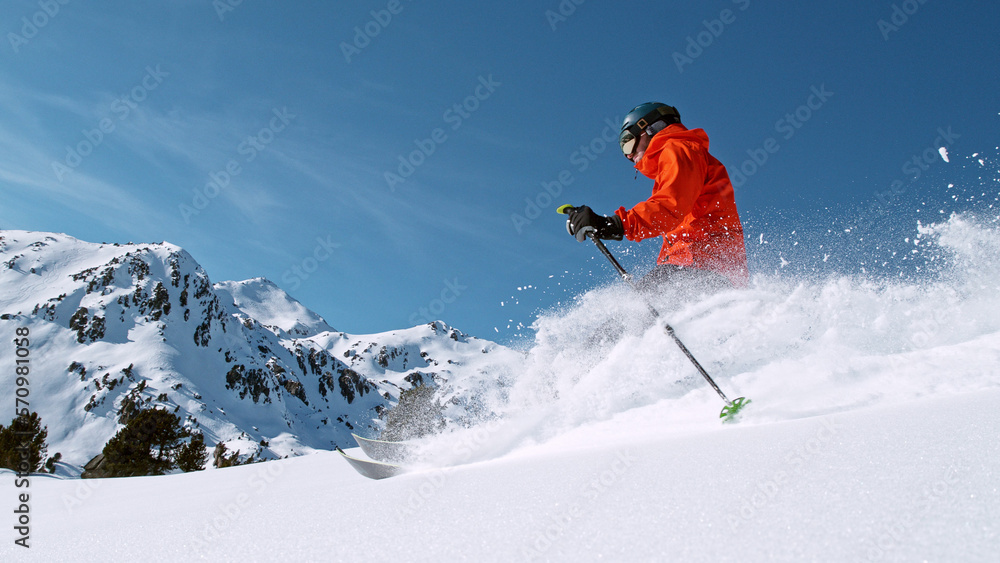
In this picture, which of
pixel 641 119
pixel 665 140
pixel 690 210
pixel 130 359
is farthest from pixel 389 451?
pixel 130 359

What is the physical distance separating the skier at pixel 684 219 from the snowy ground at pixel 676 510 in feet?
7.24

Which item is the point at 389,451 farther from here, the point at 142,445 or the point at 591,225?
the point at 142,445

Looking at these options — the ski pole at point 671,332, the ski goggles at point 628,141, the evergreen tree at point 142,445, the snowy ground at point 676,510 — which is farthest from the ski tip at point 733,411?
the evergreen tree at point 142,445

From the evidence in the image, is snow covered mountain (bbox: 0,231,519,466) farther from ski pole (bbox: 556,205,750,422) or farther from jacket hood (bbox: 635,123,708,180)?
jacket hood (bbox: 635,123,708,180)

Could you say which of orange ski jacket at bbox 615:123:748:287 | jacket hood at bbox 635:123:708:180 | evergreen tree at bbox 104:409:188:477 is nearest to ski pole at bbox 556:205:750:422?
orange ski jacket at bbox 615:123:748:287

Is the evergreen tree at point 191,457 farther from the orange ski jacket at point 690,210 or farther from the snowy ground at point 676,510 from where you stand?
the snowy ground at point 676,510

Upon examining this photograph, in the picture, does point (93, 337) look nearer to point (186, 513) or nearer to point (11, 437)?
point (11, 437)

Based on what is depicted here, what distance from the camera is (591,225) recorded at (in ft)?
13.8

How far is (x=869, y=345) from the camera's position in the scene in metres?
3.77

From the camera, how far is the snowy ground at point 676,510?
103cm

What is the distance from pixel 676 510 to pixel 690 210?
11.1 feet

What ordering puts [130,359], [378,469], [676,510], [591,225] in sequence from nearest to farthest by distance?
[676,510], [378,469], [591,225], [130,359]

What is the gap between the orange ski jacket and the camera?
160 inches

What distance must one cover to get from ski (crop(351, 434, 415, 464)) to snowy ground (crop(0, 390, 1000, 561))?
1.64 meters
